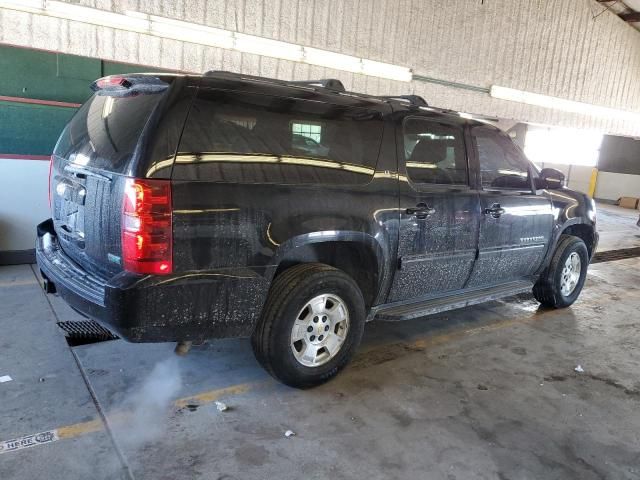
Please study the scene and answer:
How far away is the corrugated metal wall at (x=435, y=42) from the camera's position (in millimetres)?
6656

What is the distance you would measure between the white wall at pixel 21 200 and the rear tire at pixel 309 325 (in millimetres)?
3993

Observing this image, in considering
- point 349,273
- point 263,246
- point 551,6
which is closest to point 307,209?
point 263,246

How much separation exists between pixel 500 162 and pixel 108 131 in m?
3.16

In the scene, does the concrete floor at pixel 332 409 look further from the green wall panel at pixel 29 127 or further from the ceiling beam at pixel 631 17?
the ceiling beam at pixel 631 17

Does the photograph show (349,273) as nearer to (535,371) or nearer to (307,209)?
(307,209)

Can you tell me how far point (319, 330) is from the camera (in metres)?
3.37

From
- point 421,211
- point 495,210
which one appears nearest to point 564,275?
point 495,210

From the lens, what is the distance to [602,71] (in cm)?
1417

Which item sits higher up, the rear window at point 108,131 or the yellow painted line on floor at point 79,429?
the rear window at point 108,131

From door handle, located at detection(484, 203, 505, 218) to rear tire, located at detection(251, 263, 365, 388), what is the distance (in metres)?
1.46

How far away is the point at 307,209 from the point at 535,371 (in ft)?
7.42

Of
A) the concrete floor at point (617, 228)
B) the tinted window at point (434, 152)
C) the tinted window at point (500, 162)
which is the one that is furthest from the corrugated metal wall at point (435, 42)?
the tinted window at point (500, 162)

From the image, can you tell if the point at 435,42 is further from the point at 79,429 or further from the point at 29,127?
the point at 79,429

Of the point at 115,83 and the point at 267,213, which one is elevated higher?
the point at 115,83
